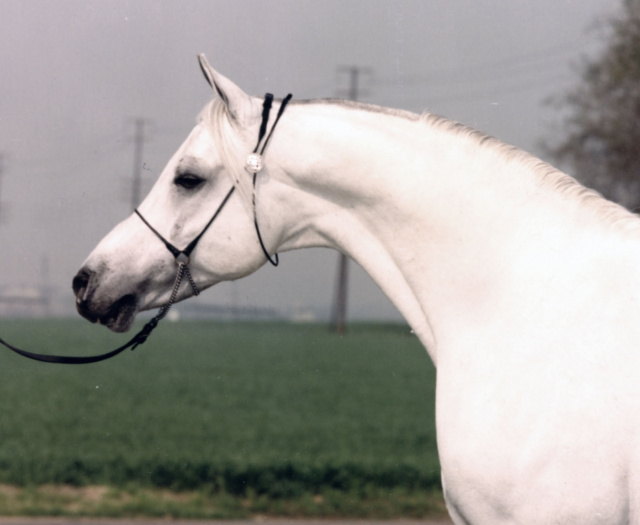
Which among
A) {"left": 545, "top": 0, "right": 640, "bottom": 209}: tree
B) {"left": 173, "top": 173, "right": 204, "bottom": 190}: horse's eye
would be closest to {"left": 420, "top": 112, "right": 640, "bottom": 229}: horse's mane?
{"left": 173, "top": 173, "right": 204, "bottom": 190}: horse's eye

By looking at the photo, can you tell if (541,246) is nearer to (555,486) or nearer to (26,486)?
(555,486)

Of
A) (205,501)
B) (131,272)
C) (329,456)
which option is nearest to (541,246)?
(131,272)

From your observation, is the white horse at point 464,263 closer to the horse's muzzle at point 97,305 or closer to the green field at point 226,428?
the horse's muzzle at point 97,305

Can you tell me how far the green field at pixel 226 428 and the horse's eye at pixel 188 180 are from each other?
533cm

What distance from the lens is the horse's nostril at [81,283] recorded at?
2.85 meters

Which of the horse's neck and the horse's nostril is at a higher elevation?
the horse's neck

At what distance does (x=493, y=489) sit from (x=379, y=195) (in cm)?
101

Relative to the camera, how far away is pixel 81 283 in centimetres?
288

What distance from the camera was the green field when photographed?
8156 mm

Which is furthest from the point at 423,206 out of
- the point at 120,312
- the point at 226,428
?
the point at 226,428

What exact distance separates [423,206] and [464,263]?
0.24m

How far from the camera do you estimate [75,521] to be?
7000 mm

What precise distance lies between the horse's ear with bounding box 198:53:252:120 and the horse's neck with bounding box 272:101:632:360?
7.5 inches

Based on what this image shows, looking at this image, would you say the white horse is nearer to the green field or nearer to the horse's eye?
the horse's eye
